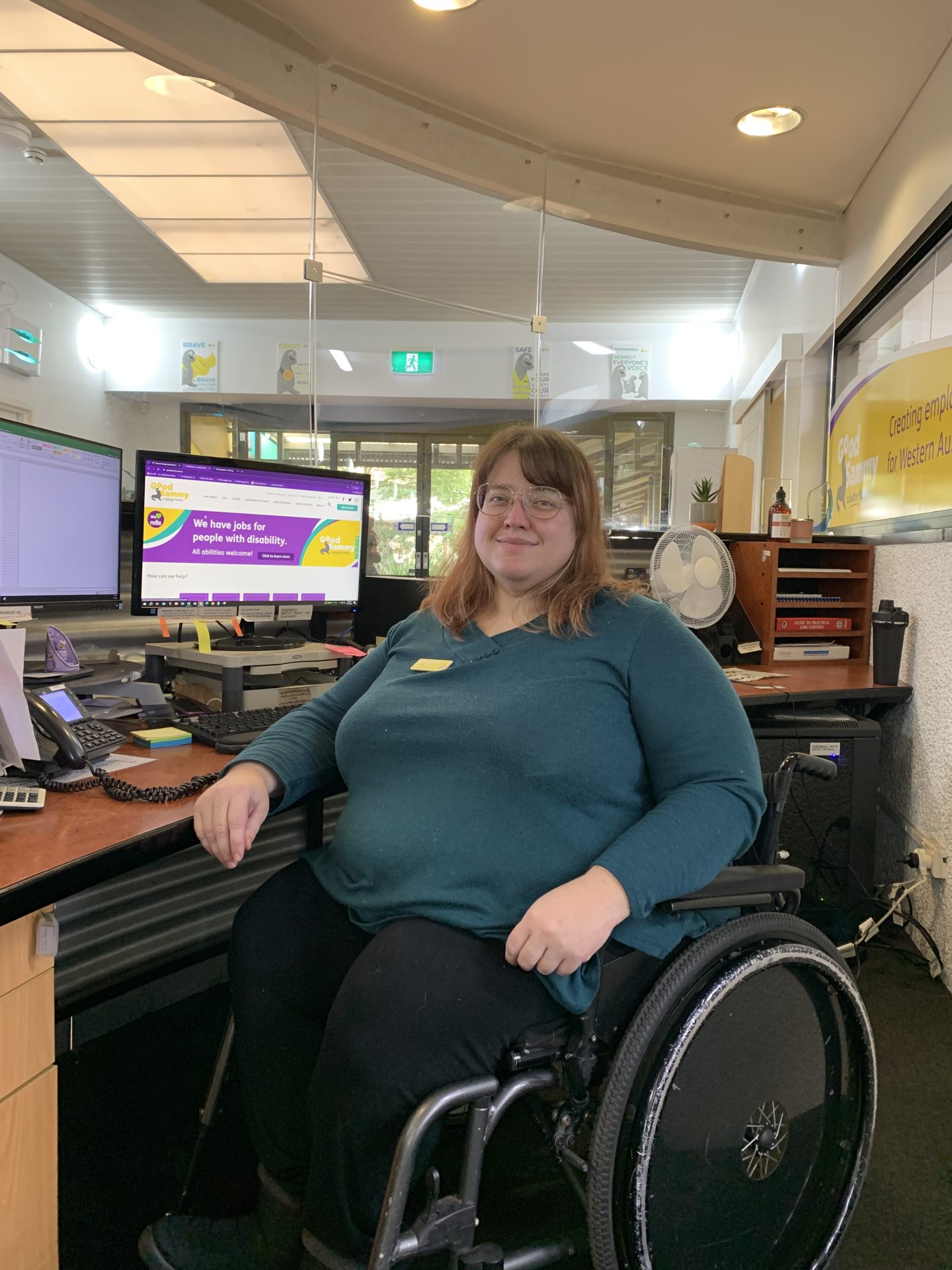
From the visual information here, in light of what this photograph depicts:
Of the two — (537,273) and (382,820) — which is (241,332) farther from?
(382,820)

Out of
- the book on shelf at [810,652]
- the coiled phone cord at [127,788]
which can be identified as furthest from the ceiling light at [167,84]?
the coiled phone cord at [127,788]

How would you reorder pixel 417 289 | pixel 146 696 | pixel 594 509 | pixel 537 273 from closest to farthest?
1. pixel 594 509
2. pixel 146 696
3. pixel 537 273
4. pixel 417 289

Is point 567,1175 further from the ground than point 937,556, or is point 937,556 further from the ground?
point 937,556

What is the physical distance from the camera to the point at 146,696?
152 centimetres

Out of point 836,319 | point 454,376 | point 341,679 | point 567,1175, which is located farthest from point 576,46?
point 454,376

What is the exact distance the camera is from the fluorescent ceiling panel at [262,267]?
563 cm

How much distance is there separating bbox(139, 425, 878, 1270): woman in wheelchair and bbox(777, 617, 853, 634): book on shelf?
4.99 ft

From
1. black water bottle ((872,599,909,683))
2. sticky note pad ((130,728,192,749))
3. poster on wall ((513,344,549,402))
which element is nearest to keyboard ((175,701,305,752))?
sticky note pad ((130,728,192,749))

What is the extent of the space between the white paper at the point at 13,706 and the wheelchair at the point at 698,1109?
0.47 m

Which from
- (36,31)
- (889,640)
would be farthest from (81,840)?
(36,31)

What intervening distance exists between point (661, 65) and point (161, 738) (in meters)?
2.78

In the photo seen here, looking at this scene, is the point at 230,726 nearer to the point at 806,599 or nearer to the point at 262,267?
the point at 806,599

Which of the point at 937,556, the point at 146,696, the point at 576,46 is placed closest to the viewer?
the point at 146,696

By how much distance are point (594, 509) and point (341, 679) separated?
1.56ft
